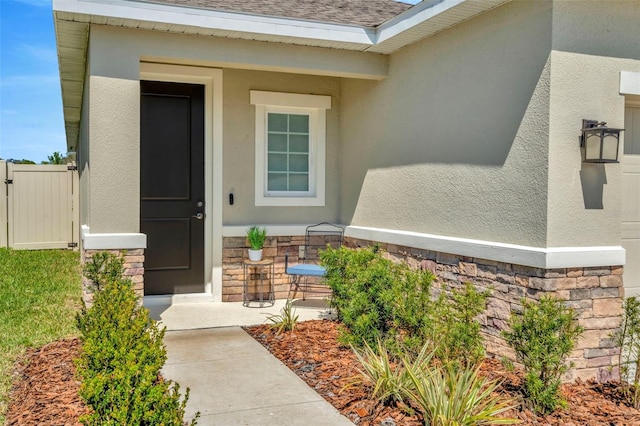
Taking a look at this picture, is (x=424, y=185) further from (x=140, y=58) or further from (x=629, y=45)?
(x=140, y=58)

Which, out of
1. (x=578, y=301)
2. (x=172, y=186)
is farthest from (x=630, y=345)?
(x=172, y=186)

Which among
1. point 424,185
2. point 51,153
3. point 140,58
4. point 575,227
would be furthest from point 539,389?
point 51,153

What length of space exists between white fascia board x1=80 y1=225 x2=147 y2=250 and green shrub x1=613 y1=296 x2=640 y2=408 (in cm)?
457

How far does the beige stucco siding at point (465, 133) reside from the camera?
4820 mm

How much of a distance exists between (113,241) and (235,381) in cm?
228

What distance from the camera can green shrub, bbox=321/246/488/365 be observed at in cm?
435

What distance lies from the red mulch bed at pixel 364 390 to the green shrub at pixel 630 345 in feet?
0.34

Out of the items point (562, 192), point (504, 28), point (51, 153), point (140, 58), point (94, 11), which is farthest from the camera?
point (51, 153)

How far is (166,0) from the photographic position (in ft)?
19.9

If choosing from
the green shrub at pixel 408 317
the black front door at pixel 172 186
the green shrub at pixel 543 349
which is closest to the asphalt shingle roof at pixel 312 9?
the black front door at pixel 172 186

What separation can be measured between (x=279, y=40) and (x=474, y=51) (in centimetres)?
219

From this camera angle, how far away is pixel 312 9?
23.3 feet

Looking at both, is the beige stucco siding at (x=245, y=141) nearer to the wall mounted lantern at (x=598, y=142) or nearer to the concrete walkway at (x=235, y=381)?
the concrete walkway at (x=235, y=381)

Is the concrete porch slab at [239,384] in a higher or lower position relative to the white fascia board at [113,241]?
lower
